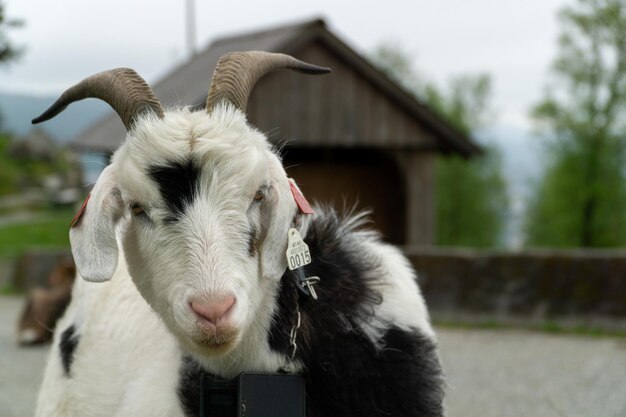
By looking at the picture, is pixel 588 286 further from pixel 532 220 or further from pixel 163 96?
pixel 532 220

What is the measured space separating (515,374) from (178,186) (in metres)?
5.90

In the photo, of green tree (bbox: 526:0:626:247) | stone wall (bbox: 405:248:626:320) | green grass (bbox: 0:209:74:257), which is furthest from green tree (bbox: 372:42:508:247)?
stone wall (bbox: 405:248:626:320)

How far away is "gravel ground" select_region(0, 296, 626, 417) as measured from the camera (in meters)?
6.57

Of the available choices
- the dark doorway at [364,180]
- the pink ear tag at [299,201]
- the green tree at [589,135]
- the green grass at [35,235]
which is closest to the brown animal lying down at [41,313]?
the pink ear tag at [299,201]

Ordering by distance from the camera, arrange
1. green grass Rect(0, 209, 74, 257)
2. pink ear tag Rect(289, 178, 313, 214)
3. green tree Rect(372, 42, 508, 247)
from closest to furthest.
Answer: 1. pink ear tag Rect(289, 178, 313, 214)
2. green grass Rect(0, 209, 74, 257)
3. green tree Rect(372, 42, 508, 247)

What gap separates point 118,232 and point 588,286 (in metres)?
7.80

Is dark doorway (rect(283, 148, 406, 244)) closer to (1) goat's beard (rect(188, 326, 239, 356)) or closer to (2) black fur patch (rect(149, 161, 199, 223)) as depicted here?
(2) black fur patch (rect(149, 161, 199, 223))

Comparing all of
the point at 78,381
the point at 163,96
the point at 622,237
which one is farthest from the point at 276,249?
the point at 622,237

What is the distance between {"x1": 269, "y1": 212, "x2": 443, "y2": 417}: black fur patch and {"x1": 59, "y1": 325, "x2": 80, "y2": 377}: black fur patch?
164 cm

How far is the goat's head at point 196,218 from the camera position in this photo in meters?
2.82

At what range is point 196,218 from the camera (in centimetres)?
294

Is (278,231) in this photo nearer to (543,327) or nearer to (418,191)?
(543,327)

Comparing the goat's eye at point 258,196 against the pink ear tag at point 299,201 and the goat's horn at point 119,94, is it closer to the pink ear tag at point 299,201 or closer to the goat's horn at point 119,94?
the pink ear tag at point 299,201

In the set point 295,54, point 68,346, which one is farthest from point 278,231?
point 295,54
